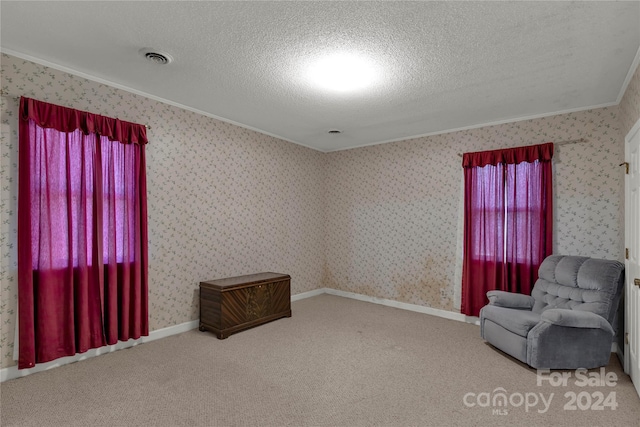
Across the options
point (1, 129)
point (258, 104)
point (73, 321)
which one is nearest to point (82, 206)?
point (1, 129)

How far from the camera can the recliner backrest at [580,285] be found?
2953 millimetres

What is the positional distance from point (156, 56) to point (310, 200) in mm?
3447

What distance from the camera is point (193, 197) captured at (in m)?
3.98

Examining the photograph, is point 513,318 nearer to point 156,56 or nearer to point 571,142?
point 571,142

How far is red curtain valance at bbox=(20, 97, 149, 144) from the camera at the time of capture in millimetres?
2697

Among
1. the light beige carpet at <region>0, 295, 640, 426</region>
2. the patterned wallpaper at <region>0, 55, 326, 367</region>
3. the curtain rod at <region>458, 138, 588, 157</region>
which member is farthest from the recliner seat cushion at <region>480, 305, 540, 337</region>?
the patterned wallpaper at <region>0, 55, 326, 367</region>

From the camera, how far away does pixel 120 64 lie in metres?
2.81

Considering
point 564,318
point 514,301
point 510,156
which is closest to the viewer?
point 564,318

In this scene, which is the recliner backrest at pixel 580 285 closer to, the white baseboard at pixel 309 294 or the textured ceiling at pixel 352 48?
the textured ceiling at pixel 352 48

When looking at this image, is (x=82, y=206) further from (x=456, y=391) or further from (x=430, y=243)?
(x=430, y=243)

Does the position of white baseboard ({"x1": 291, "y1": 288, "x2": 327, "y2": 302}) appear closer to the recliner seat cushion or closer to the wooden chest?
the wooden chest

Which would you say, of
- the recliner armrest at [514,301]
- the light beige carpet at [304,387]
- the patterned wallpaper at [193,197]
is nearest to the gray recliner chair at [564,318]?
the recliner armrest at [514,301]

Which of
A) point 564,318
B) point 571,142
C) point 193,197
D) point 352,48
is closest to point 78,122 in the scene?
point 193,197

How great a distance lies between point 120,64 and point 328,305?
12.9ft
